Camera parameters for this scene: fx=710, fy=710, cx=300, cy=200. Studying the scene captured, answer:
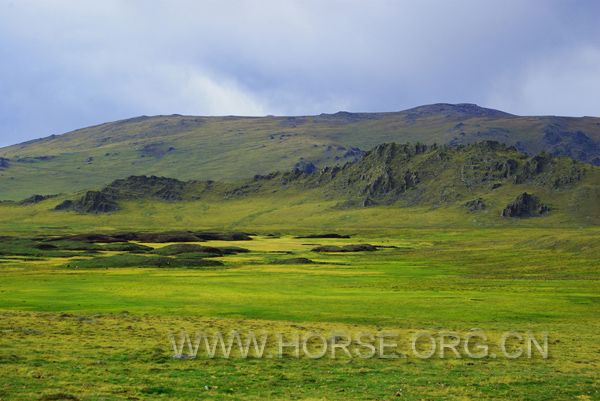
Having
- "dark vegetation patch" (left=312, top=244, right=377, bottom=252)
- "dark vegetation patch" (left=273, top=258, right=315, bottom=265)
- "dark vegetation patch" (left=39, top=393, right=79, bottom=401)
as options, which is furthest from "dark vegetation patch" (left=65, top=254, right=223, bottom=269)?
"dark vegetation patch" (left=39, top=393, right=79, bottom=401)

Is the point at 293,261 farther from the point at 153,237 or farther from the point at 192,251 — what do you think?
the point at 153,237

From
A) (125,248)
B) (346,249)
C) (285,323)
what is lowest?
(285,323)

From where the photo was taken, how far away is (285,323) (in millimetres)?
38188

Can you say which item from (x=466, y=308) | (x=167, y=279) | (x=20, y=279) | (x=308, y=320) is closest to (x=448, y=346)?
(x=308, y=320)

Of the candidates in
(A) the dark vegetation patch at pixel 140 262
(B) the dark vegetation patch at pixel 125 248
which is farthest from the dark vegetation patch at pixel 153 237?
(A) the dark vegetation patch at pixel 140 262

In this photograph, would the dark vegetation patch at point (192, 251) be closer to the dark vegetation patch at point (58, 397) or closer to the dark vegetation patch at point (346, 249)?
the dark vegetation patch at point (346, 249)

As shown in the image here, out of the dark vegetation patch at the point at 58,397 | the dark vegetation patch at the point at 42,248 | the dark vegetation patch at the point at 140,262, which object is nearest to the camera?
the dark vegetation patch at the point at 58,397

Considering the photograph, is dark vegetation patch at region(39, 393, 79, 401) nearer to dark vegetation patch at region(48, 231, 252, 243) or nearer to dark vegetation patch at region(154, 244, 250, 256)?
dark vegetation patch at region(154, 244, 250, 256)

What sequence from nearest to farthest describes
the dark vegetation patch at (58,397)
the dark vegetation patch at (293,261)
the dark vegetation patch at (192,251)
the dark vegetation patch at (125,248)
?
the dark vegetation patch at (58,397)
the dark vegetation patch at (293,261)
the dark vegetation patch at (192,251)
the dark vegetation patch at (125,248)

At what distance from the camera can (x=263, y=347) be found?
101 ft

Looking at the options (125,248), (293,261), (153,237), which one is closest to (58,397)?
(293,261)

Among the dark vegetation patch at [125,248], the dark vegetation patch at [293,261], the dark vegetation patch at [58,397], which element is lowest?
the dark vegetation patch at [293,261]

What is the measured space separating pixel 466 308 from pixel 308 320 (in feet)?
38.9

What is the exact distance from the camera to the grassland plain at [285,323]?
2325cm
